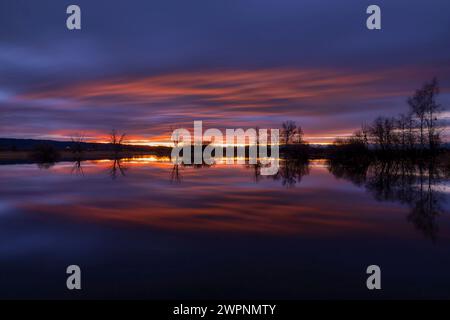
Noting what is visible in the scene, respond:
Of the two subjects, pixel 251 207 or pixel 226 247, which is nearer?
pixel 226 247

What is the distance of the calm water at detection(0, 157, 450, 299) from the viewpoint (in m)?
6.47

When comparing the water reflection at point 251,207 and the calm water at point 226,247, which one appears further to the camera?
the water reflection at point 251,207

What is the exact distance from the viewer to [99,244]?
9.12 metres

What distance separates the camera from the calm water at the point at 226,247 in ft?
21.2

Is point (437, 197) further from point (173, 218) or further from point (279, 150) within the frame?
point (279, 150)

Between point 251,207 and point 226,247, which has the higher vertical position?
point 251,207

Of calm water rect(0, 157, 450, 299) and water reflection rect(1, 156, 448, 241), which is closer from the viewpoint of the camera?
calm water rect(0, 157, 450, 299)

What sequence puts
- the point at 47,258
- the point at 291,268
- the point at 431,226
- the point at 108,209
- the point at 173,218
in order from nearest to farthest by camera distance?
the point at 291,268 → the point at 47,258 → the point at 431,226 → the point at 173,218 → the point at 108,209

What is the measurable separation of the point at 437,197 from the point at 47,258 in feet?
54.2

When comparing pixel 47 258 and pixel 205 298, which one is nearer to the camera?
pixel 205 298

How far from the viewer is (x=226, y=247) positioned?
8.78 m

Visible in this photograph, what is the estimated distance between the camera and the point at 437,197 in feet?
54.1
